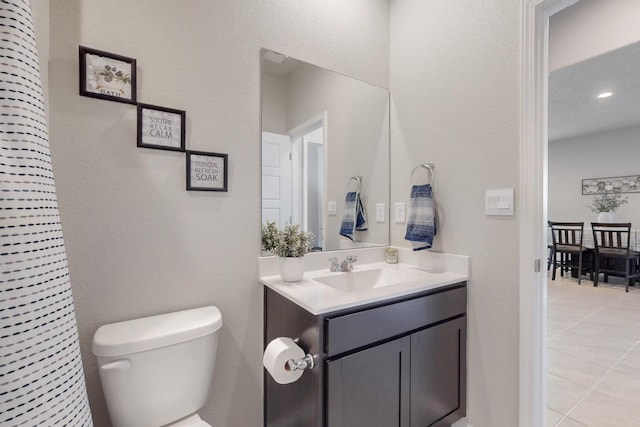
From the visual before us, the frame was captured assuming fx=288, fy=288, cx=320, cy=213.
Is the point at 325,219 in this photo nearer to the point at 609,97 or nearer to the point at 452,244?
the point at 452,244

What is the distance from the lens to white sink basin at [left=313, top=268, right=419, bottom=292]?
1.54 metres

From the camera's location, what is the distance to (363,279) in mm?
1673

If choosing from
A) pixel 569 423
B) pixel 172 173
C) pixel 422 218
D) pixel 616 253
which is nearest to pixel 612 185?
pixel 616 253

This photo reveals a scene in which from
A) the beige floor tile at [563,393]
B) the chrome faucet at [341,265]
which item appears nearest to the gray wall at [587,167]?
the beige floor tile at [563,393]

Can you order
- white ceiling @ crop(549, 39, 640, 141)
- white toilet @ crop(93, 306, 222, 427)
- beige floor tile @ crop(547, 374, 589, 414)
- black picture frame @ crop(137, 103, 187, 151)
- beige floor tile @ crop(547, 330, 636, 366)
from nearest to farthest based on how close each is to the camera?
white toilet @ crop(93, 306, 222, 427), black picture frame @ crop(137, 103, 187, 151), beige floor tile @ crop(547, 374, 589, 414), beige floor tile @ crop(547, 330, 636, 366), white ceiling @ crop(549, 39, 640, 141)

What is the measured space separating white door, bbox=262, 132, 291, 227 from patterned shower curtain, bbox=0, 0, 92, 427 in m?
0.88

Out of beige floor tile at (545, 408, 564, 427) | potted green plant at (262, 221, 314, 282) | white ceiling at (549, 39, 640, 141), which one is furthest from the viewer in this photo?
white ceiling at (549, 39, 640, 141)

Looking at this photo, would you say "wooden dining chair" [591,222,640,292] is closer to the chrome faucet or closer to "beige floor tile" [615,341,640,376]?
"beige floor tile" [615,341,640,376]

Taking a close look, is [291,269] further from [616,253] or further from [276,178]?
[616,253]

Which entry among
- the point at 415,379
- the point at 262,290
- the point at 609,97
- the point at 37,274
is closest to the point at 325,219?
the point at 262,290

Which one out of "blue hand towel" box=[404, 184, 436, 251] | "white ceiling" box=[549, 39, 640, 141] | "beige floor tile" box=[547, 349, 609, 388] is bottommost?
"beige floor tile" box=[547, 349, 609, 388]

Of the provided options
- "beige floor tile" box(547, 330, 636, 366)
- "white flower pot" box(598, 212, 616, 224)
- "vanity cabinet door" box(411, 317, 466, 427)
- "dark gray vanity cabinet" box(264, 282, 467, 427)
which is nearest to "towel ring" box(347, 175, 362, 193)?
"dark gray vanity cabinet" box(264, 282, 467, 427)

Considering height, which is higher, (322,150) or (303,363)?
(322,150)

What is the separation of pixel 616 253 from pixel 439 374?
15.2ft
